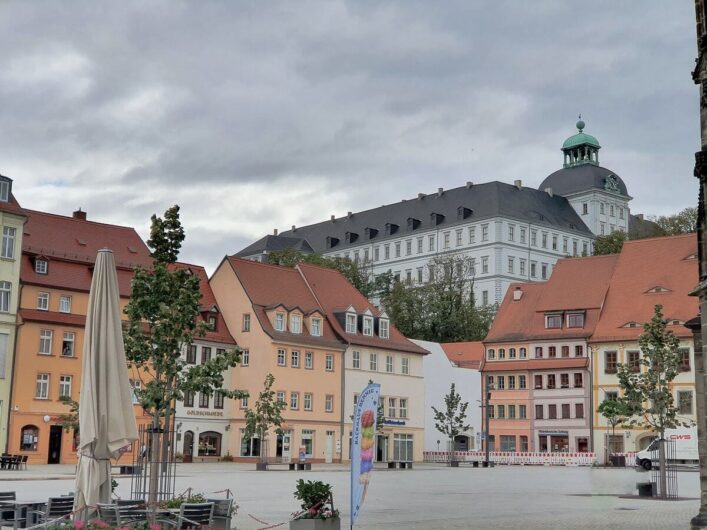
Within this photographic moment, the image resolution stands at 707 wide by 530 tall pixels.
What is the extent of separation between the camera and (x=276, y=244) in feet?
543

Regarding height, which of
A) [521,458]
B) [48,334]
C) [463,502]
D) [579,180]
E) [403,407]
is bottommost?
[463,502]

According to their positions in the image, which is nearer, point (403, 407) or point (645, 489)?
point (645, 489)

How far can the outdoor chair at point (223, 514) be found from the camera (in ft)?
57.4

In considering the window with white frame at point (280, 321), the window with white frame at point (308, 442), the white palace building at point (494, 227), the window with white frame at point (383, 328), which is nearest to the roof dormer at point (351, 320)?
the window with white frame at point (383, 328)

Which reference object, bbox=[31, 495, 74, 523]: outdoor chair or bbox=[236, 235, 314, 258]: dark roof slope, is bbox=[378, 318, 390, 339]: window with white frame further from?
bbox=[236, 235, 314, 258]: dark roof slope

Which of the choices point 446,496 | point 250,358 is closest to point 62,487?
point 446,496

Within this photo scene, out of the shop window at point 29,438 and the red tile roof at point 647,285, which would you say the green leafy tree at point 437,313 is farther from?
the shop window at point 29,438

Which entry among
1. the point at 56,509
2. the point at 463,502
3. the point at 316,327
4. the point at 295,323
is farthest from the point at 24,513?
the point at 316,327

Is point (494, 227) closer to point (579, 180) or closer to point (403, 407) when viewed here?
point (579, 180)

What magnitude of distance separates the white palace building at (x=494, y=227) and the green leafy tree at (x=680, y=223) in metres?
31.3

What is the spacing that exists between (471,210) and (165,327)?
122 metres

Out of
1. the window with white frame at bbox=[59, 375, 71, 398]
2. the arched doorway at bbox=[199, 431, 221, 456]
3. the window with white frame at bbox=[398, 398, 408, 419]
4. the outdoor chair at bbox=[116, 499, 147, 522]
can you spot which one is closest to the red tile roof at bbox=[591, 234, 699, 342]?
the window with white frame at bbox=[398, 398, 408, 419]

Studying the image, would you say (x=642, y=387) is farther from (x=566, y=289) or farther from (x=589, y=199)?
(x=589, y=199)

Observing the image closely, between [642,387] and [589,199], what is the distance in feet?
397
